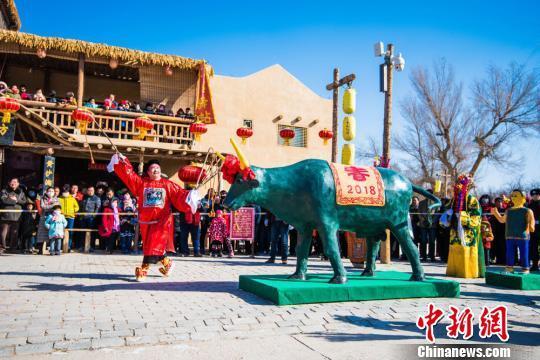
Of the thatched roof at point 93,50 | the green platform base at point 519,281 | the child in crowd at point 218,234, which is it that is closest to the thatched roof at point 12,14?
the thatched roof at point 93,50

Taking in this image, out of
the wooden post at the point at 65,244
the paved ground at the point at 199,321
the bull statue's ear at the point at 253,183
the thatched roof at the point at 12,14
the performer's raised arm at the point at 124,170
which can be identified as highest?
the thatched roof at the point at 12,14

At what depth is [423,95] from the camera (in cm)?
2448

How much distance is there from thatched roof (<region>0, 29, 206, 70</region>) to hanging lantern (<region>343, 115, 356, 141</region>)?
18.8 feet

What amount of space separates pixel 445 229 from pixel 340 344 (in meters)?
8.71

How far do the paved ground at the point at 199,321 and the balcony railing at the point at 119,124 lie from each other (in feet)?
23.4

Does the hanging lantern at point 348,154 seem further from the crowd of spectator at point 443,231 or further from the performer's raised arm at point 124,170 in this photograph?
the performer's raised arm at point 124,170

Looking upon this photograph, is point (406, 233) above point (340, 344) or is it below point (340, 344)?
above

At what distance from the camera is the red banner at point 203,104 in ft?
47.3

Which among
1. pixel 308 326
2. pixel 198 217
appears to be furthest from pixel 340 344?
pixel 198 217

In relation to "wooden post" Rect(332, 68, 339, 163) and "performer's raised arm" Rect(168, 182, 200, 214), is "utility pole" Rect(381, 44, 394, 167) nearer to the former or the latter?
"wooden post" Rect(332, 68, 339, 163)

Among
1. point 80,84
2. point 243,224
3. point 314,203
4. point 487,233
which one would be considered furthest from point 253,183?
point 80,84

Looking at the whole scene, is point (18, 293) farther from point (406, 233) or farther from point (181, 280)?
point (406, 233)

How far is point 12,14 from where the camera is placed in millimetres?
17359

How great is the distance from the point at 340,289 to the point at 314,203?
112 centimetres
